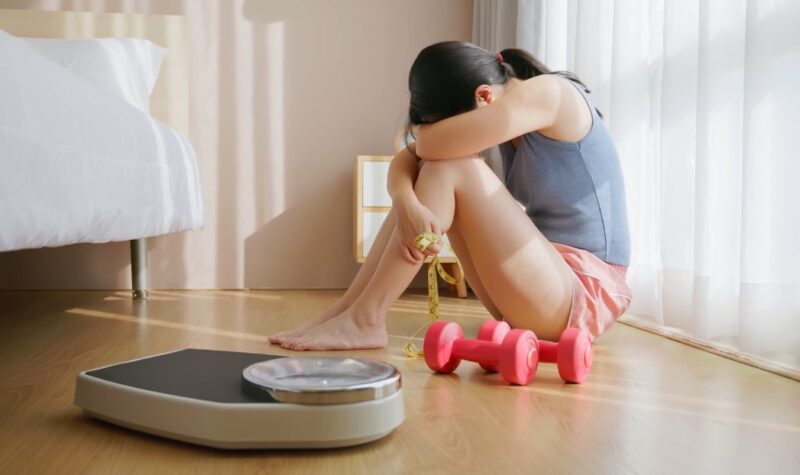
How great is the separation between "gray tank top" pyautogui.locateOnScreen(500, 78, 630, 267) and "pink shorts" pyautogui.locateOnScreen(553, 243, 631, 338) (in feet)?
0.13

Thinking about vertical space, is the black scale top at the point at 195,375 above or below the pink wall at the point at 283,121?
below

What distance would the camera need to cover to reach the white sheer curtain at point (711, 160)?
140 cm

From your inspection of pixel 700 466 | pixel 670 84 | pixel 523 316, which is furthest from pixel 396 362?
pixel 670 84

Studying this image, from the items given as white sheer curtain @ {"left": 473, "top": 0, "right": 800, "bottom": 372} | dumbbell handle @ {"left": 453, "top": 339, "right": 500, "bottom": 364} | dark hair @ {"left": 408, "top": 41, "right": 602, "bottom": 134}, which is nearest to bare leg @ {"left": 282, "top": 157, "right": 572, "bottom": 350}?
dark hair @ {"left": 408, "top": 41, "right": 602, "bottom": 134}

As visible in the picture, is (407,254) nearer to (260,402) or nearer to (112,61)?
(260,402)

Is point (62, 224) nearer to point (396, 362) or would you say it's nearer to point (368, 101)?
point (396, 362)

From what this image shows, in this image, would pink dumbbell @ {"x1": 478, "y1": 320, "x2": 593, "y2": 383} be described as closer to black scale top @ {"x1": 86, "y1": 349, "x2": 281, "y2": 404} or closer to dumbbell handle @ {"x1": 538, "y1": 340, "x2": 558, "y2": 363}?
dumbbell handle @ {"x1": 538, "y1": 340, "x2": 558, "y2": 363}

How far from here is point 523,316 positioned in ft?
4.94

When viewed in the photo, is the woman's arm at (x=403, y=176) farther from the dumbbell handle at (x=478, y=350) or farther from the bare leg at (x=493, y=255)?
the dumbbell handle at (x=478, y=350)

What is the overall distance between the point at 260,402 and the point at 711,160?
116 cm

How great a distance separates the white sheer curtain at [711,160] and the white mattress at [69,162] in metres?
1.28

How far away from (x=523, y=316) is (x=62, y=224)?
0.91 meters

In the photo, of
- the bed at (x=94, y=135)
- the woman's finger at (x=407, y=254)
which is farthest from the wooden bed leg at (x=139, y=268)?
the woman's finger at (x=407, y=254)

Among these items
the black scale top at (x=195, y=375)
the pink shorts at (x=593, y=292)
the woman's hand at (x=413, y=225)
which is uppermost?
the woman's hand at (x=413, y=225)
